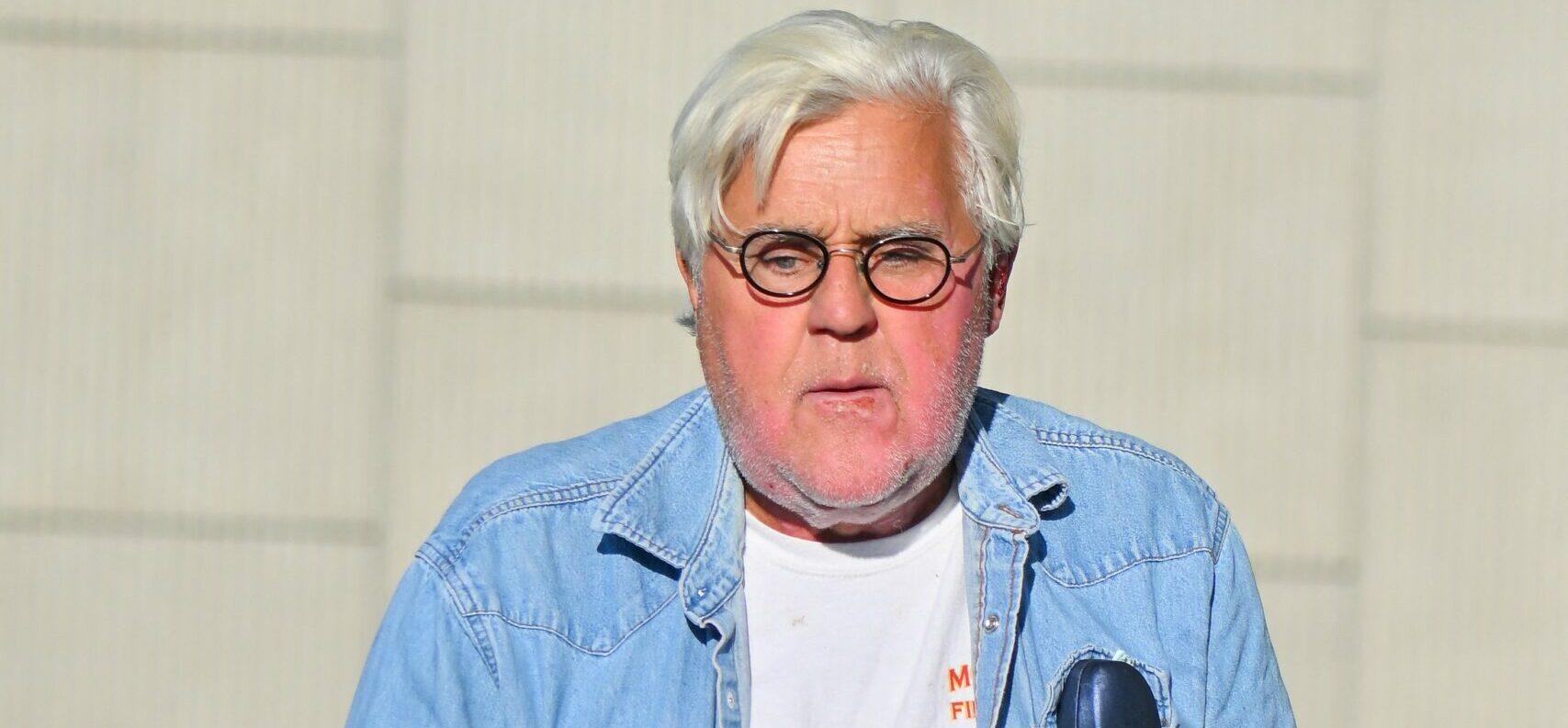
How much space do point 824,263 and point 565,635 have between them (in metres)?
0.54

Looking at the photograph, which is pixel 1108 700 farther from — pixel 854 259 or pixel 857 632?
pixel 854 259

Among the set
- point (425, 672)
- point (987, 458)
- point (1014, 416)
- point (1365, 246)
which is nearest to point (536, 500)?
point (425, 672)

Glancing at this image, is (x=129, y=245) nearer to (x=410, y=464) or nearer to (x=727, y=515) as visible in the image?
(x=410, y=464)

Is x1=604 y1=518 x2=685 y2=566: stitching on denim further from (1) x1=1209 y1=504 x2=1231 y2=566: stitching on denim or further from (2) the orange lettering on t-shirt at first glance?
(1) x1=1209 y1=504 x2=1231 y2=566: stitching on denim

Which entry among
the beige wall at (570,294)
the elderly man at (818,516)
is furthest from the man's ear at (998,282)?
the beige wall at (570,294)

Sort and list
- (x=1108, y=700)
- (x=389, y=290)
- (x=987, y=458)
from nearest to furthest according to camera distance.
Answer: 1. (x=1108, y=700)
2. (x=987, y=458)
3. (x=389, y=290)

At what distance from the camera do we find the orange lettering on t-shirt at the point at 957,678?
2037 mm

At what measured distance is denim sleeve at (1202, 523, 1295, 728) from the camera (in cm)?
214

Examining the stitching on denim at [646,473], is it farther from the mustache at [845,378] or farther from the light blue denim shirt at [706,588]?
the mustache at [845,378]

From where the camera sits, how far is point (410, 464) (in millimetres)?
4371

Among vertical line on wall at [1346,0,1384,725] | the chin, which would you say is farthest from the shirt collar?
vertical line on wall at [1346,0,1384,725]

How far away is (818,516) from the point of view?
6.66ft

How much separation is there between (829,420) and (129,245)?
9.85 ft

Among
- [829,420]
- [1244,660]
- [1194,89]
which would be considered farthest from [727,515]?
[1194,89]
